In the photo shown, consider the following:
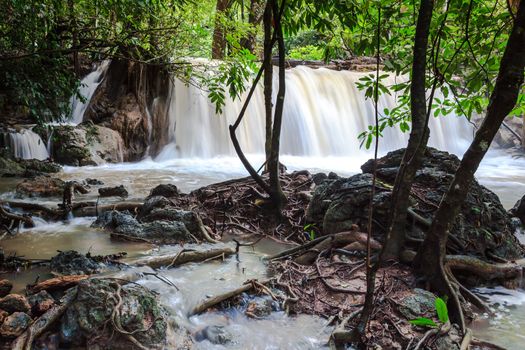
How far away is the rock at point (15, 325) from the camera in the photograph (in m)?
2.62

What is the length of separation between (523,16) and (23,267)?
4.61 metres

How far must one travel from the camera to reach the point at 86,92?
1421 cm

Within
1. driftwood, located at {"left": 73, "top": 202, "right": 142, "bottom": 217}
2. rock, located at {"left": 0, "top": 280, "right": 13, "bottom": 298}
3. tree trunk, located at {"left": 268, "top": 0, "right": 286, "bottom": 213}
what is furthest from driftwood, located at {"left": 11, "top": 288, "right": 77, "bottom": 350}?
driftwood, located at {"left": 73, "top": 202, "right": 142, "bottom": 217}

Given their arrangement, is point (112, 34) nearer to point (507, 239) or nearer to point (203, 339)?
point (203, 339)

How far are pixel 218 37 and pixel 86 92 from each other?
4.99 meters

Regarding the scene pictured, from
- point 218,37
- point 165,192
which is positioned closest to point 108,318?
point 165,192

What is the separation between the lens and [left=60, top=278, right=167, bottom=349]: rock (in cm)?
270

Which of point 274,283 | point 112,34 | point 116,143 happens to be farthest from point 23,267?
point 116,143

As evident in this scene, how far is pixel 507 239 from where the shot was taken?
4473 millimetres

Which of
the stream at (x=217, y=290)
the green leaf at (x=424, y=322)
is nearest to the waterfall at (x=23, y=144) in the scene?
the stream at (x=217, y=290)

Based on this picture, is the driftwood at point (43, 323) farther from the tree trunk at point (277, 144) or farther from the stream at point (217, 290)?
the tree trunk at point (277, 144)

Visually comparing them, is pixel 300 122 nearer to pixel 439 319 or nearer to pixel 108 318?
pixel 439 319

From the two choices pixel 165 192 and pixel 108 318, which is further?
pixel 165 192

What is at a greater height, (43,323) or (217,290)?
(43,323)
